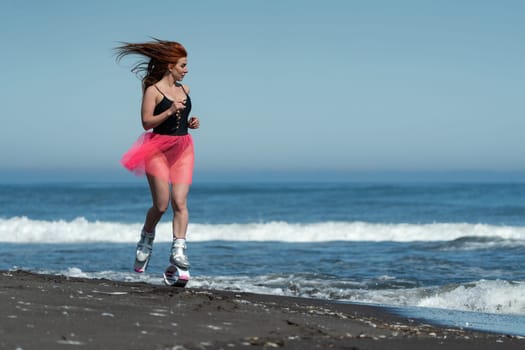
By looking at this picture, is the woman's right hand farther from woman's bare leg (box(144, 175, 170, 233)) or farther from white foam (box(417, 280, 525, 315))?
white foam (box(417, 280, 525, 315))

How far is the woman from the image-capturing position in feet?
24.0

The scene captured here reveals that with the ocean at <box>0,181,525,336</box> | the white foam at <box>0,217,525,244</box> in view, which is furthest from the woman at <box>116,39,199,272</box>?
the white foam at <box>0,217,525,244</box>

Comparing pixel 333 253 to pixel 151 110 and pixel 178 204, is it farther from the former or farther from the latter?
pixel 151 110

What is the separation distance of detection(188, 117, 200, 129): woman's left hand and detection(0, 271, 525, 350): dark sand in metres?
1.60

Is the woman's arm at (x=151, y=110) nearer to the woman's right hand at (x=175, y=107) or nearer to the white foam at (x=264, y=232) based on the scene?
the woman's right hand at (x=175, y=107)

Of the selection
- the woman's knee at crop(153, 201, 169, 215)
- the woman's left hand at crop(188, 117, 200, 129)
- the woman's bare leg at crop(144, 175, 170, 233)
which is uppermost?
the woman's left hand at crop(188, 117, 200, 129)

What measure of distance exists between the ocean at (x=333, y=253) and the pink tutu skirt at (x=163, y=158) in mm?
2652

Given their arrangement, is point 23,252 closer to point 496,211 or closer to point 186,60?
point 186,60

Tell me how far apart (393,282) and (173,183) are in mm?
4587

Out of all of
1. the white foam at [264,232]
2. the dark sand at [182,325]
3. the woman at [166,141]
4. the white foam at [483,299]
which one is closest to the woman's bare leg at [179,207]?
the woman at [166,141]

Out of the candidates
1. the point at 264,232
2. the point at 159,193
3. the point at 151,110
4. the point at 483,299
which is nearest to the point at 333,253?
the point at 483,299

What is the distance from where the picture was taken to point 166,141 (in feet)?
24.2

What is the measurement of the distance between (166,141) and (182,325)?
103 inches

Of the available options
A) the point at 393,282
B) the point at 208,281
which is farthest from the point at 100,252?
the point at 393,282
